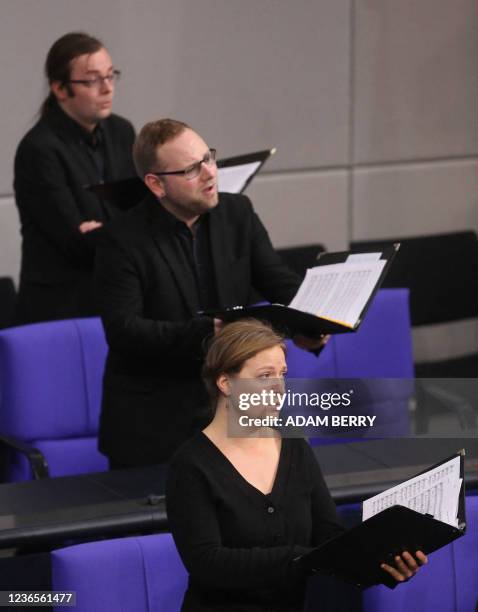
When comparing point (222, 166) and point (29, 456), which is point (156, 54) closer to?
point (222, 166)

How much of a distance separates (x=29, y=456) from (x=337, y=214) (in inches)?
103

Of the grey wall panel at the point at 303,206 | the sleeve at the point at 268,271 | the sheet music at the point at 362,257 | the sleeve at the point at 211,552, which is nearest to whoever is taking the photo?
the sleeve at the point at 211,552

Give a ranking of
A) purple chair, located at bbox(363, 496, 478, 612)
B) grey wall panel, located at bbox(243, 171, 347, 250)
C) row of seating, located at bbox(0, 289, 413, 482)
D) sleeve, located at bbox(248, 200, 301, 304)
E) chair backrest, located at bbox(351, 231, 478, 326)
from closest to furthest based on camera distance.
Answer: purple chair, located at bbox(363, 496, 478, 612)
sleeve, located at bbox(248, 200, 301, 304)
row of seating, located at bbox(0, 289, 413, 482)
chair backrest, located at bbox(351, 231, 478, 326)
grey wall panel, located at bbox(243, 171, 347, 250)

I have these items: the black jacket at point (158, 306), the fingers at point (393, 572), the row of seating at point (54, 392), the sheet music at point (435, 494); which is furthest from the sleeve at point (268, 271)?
the fingers at point (393, 572)

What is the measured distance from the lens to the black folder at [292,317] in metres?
2.57

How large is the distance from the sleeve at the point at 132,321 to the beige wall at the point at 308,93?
1.91 meters

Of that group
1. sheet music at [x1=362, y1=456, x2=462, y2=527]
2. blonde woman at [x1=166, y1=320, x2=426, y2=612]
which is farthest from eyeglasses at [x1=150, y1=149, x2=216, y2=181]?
sheet music at [x1=362, y1=456, x2=462, y2=527]

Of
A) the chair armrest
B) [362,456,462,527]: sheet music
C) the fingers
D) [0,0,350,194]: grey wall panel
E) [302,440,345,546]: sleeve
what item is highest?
[0,0,350,194]: grey wall panel

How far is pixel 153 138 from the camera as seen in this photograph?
9.28ft

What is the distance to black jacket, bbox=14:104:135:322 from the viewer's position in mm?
3682

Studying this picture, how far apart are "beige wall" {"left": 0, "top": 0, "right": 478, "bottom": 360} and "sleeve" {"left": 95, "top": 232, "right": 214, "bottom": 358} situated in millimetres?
1914

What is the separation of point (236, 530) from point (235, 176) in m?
1.41
